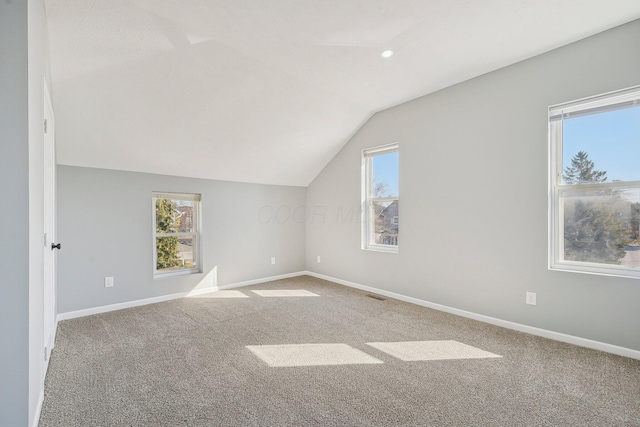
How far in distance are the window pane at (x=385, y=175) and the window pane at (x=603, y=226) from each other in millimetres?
1871

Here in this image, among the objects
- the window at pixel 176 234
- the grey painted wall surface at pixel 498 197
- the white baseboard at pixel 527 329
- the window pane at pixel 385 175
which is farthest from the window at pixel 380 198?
the window at pixel 176 234

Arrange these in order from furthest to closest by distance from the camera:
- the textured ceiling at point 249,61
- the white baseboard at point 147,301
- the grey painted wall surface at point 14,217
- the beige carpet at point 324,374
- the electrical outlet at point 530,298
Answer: the white baseboard at point 147,301
the electrical outlet at point 530,298
the textured ceiling at point 249,61
the beige carpet at point 324,374
the grey painted wall surface at point 14,217

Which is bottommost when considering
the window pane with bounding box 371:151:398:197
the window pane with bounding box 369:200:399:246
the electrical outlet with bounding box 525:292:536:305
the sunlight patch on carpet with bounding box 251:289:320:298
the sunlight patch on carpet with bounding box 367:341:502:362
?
the sunlight patch on carpet with bounding box 367:341:502:362

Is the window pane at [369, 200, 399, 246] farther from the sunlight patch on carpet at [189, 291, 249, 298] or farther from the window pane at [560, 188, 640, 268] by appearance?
the sunlight patch on carpet at [189, 291, 249, 298]

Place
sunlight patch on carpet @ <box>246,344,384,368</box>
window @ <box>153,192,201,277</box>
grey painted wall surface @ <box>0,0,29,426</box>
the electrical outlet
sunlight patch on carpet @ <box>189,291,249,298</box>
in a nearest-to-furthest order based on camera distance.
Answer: grey painted wall surface @ <box>0,0,29,426</box> → sunlight patch on carpet @ <box>246,344,384,368</box> → the electrical outlet → window @ <box>153,192,201,277</box> → sunlight patch on carpet @ <box>189,291,249,298</box>

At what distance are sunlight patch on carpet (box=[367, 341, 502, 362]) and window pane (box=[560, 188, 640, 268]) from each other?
1.27 meters

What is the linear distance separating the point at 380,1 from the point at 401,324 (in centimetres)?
285

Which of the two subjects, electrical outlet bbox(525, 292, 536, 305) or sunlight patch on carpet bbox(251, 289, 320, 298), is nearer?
electrical outlet bbox(525, 292, 536, 305)

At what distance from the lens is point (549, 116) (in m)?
2.71

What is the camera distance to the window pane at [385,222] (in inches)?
160

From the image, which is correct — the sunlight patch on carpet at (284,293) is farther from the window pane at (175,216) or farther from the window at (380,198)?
the window pane at (175,216)

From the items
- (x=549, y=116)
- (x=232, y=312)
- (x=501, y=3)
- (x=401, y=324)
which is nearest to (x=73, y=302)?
(x=232, y=312)

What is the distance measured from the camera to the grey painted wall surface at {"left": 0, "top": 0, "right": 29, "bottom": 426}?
1.28 meters

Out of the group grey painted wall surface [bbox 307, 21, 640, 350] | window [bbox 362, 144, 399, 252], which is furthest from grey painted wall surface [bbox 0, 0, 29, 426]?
window [bbox 362, 144, 399, 252]
